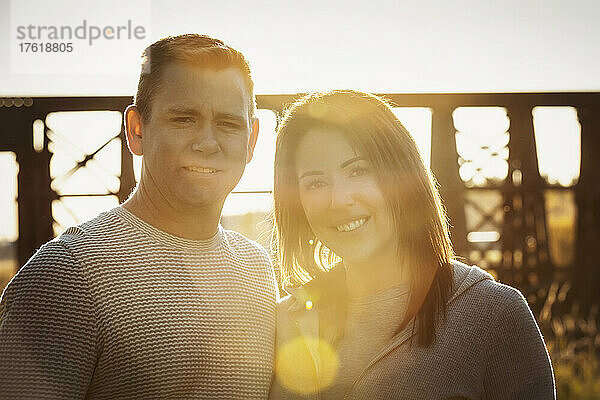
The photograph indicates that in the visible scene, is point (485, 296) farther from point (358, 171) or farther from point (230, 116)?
point (230, 116)

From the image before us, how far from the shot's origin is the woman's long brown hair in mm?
3418

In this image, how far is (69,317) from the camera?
117 inches

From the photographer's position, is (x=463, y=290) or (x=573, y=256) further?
(x=573, y=256)

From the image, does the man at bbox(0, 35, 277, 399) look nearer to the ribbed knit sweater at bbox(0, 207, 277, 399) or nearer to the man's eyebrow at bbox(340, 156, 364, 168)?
the ribbed knit sweater at bbox(0, 207, 277, 399)

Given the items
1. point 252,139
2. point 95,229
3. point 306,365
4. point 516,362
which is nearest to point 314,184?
point 252,139

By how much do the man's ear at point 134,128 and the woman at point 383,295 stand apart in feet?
2.31

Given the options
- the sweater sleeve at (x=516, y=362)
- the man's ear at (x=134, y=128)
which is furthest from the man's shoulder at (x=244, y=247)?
the sweater sleeve at (x=516, y=362)

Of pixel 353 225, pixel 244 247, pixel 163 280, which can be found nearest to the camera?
pixel 163 280

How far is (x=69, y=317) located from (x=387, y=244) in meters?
1.48

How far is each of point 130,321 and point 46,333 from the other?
331mm

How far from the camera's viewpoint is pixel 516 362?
3.17 m

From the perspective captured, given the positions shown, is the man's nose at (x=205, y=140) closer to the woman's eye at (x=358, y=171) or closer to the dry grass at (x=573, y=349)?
the woman's eye at (x=358, y=171)

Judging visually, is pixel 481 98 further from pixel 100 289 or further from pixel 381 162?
pixel 100 289

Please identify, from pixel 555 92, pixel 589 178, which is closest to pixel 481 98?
pixel 555 92
